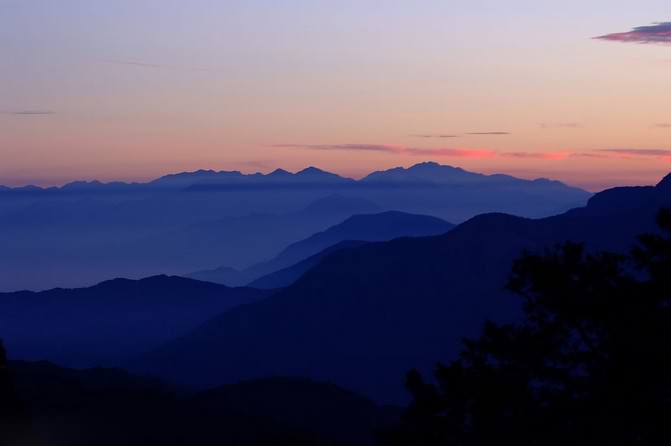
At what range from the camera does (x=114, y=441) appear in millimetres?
76062

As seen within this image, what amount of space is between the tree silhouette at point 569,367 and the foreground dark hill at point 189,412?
47524mm

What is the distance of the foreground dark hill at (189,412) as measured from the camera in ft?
260

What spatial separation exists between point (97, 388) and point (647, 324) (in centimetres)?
8762

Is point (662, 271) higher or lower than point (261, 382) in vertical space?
higher

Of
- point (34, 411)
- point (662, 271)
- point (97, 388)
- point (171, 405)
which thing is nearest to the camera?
point (662, 271)

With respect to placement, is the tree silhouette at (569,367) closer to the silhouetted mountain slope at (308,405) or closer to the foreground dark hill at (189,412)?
the foreground dark hill at (189,412)

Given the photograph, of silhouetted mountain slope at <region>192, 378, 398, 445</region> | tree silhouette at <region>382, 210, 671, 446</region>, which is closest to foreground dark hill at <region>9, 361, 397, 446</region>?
silhouetted mountain slope at <region>192, 378, 398, 445</region>

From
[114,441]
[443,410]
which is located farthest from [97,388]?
[443,410]

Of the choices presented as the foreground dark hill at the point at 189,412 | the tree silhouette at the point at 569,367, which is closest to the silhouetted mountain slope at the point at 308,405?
the foreground dark hill at the point at 189,412

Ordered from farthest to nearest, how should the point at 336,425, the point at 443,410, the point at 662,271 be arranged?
1. the point at 336,425
2. the point at 443,410
3. the point at 662,271

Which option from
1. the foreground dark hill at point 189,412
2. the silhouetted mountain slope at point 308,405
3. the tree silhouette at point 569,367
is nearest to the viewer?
the tree silhouette at point 569,367

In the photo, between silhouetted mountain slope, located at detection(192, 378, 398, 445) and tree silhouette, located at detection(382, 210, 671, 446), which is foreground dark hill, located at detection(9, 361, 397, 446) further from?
tree silhouette, located at detection(382, 210, 671, 446)

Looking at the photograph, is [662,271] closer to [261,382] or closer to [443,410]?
[443,410]

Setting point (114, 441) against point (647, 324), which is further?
point (114, 441)
